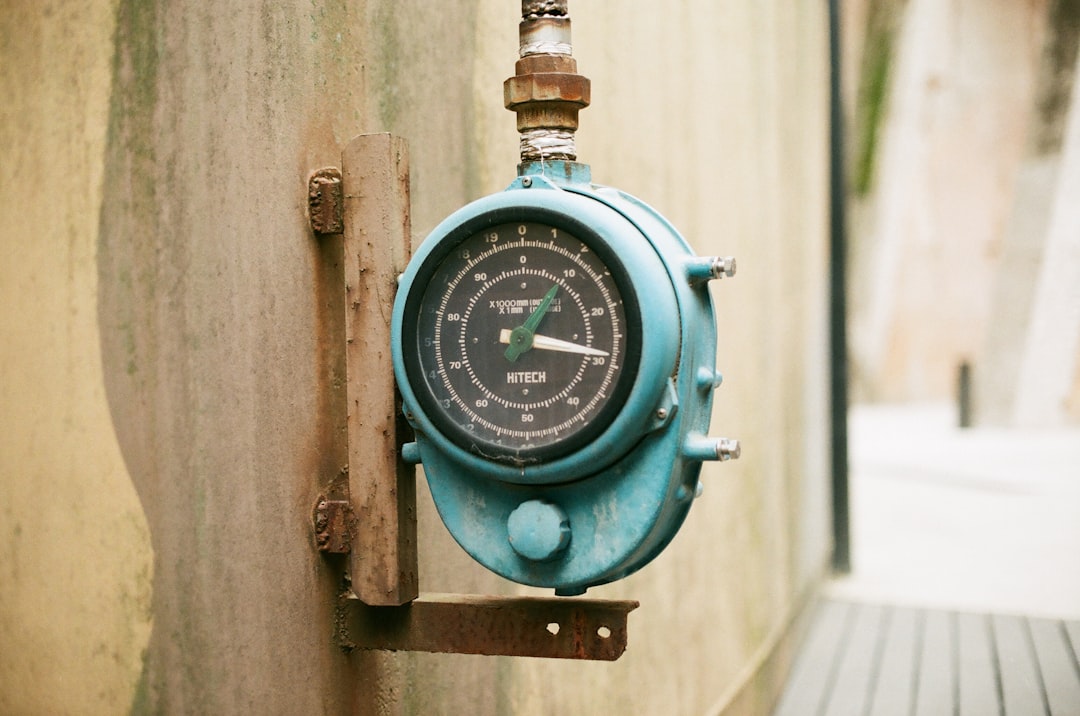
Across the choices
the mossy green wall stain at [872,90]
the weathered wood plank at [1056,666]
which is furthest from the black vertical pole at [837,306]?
the mossy green wall stain at [872,90]

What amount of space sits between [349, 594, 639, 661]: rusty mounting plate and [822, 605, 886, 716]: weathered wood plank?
274 cm

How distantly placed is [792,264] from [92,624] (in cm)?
337

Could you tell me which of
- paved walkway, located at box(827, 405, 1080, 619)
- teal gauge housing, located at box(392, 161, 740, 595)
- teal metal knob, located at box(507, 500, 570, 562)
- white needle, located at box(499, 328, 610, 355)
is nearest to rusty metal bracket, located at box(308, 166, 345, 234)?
teal gauge housing, located at box(392, 161, 740, 595)

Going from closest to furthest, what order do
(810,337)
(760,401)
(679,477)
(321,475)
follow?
(679,477), (321,475), (760,401), (810,337)

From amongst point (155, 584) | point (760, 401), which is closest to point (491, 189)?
point (155, 584)

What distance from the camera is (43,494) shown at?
1.44 metres

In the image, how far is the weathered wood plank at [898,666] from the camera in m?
3.66

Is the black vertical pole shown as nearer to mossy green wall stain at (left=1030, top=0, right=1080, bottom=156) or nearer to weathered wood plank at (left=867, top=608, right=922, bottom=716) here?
weathered wood plank at (left=867, top=608, right=922, bottom=716)

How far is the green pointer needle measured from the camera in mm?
1197

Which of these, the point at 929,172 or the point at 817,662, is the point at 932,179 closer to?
the point at 929,172

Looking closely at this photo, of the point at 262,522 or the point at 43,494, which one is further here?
the point at 43,494

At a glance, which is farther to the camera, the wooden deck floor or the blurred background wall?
the blurred background wall

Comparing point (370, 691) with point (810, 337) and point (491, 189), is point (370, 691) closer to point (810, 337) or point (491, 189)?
point (491, 189)

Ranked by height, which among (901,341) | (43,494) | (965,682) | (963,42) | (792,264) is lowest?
(965,682)
